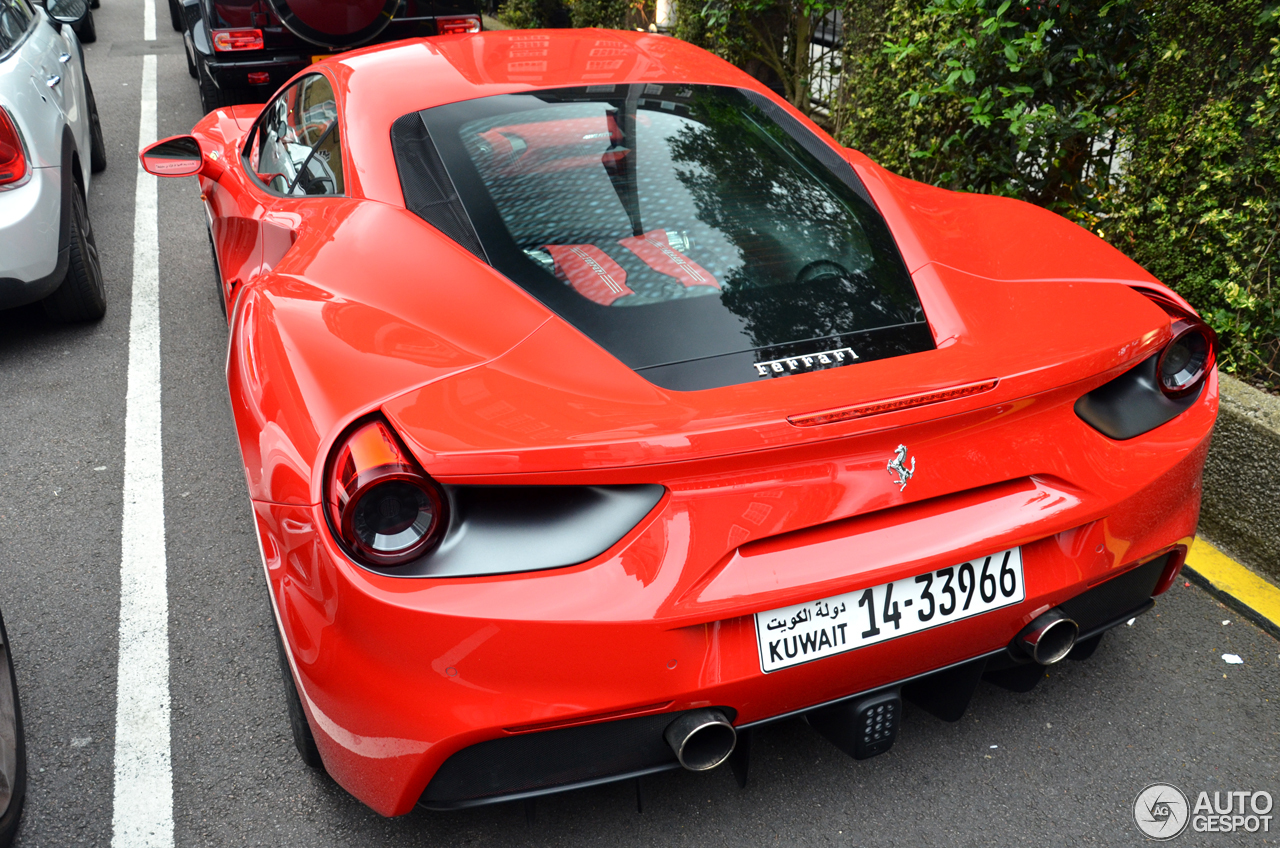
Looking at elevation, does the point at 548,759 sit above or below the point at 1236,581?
above

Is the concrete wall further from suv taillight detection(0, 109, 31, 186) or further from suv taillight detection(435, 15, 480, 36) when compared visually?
suv taillight detection(435, 15, 480, 36)

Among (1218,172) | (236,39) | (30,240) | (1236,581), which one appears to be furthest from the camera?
(236,39)

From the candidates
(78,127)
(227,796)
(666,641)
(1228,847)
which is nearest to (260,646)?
(227,796)

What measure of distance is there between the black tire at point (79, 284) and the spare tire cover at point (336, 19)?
2037mm

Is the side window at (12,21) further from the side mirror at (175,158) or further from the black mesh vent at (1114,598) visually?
the black mesh vent at (1114,598)

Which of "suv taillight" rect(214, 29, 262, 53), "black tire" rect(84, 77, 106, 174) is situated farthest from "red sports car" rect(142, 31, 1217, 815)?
"suv taillight" rect(214, 29, 262, 53)

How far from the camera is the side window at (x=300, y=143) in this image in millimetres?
2721

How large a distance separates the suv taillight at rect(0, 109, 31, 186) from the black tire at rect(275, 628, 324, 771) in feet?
10.1

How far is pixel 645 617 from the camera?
5.32 feet

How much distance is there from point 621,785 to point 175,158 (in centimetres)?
281

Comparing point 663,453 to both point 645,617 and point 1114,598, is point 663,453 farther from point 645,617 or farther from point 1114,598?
point 1114,598

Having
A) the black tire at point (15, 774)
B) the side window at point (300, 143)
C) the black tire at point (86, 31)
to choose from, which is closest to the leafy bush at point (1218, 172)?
the side window at point (300, 143)

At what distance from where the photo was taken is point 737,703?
1751 mm

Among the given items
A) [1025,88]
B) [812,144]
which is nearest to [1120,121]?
[1025,88]
